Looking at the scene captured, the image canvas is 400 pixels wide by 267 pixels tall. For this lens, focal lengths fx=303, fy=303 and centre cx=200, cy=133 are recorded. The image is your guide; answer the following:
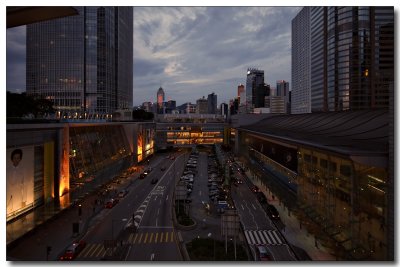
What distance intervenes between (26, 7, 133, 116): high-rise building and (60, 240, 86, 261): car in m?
76.3

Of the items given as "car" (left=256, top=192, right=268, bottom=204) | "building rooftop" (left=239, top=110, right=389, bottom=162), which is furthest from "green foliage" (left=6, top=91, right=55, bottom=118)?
"building rooftop" (left=239, top=110, right=389, bottom=162)

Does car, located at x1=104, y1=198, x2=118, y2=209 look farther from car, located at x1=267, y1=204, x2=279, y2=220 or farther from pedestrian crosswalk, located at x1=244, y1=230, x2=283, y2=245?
car, located at x1=267, y1=204, x2=279, y2=220

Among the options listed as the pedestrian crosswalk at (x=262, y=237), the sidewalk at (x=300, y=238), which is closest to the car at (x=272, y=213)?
the sidewalk at (x=300, y=238)

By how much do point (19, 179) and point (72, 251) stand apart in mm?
7083

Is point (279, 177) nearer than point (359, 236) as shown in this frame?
No

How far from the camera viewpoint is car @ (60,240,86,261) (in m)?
21.6

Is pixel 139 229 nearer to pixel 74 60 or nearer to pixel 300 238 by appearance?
pixel 300 238

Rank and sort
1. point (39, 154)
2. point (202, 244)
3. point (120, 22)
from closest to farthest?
point (202, 244) → point (39, 154) → point (120, 22)

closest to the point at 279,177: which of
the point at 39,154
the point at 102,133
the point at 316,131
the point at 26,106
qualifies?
the point at 316,131

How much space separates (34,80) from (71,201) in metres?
81.3

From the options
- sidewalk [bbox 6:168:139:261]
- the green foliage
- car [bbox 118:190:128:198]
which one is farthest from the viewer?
car [bbox 118:190:128:198]

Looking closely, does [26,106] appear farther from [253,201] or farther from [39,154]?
[253,201]

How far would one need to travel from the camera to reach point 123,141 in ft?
199

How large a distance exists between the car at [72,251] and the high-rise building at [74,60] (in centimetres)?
7634
